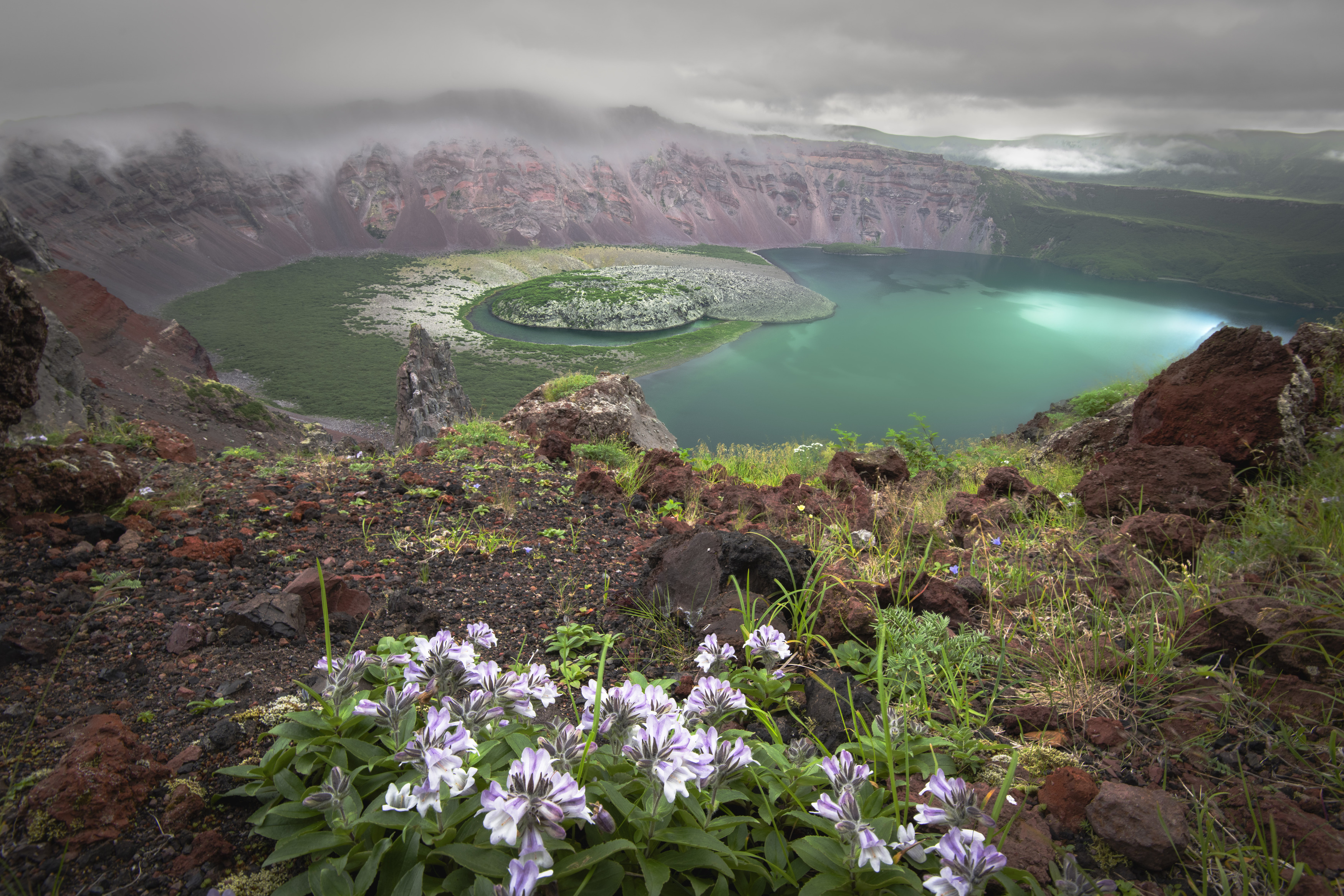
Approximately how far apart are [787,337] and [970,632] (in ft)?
164

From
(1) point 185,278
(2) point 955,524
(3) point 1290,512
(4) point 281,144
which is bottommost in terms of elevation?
(1) point 185,278

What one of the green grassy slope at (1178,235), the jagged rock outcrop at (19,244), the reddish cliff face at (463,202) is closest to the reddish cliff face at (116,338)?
the jagged rock outcrop at (19,244)

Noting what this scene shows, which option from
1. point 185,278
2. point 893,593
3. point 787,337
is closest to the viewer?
point 893,593

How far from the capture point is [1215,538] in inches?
150

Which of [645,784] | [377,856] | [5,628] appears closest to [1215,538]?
[645,784]

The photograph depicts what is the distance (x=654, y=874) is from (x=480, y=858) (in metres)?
0.36

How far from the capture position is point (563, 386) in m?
12.5

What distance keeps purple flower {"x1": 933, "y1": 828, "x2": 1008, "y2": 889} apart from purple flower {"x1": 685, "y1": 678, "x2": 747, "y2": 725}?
0.57m

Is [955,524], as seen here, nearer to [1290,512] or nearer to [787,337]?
[1290,512]

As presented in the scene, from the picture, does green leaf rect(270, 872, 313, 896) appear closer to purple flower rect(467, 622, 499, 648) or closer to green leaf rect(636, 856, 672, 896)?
purple flower rect(467, 622, 499, 648)

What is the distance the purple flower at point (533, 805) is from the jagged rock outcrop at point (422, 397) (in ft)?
60.5

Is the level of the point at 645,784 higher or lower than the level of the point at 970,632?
higher

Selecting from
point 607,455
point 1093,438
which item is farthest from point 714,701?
point 1093,438

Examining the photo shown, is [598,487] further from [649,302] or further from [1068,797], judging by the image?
[649,302]
